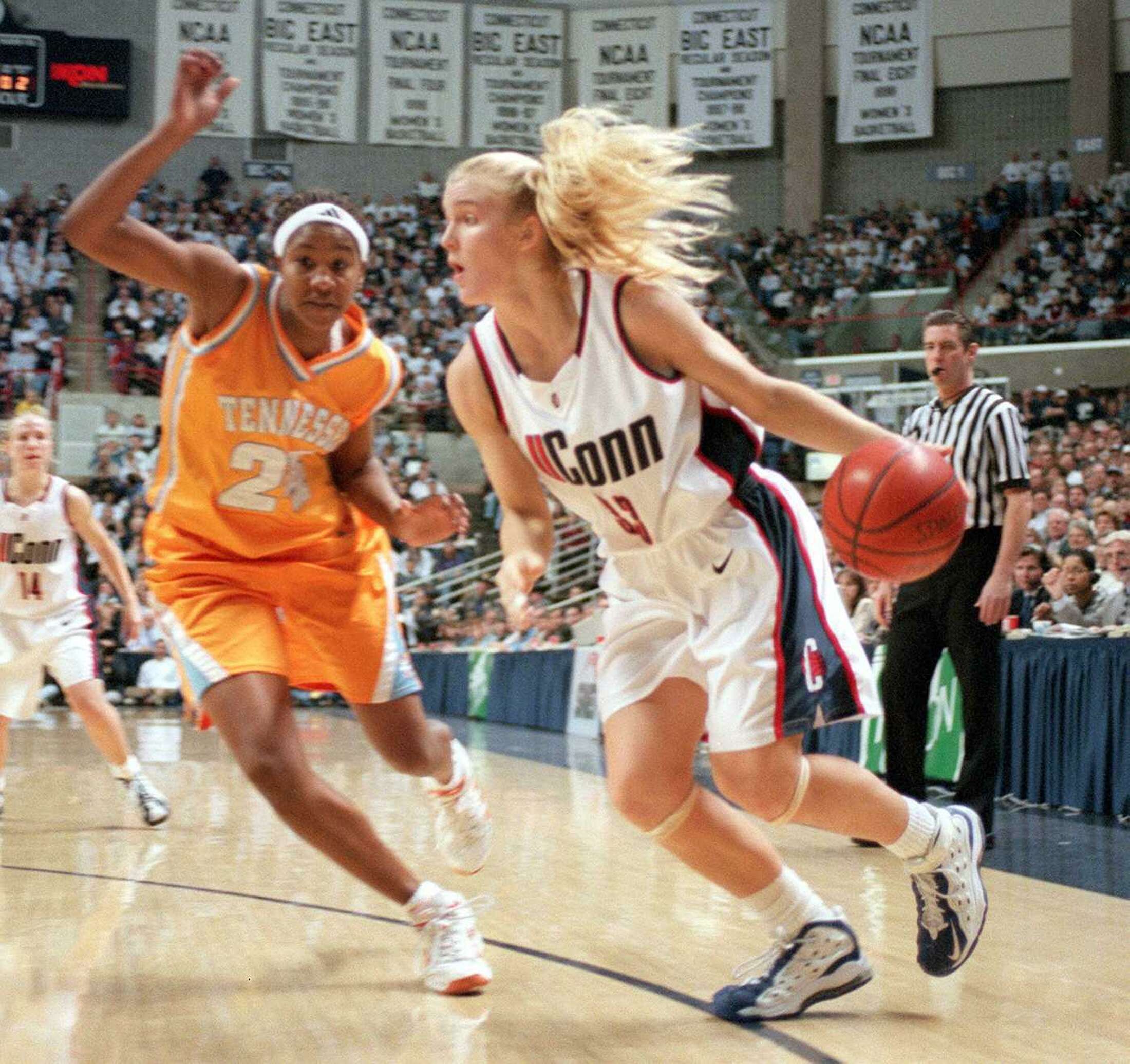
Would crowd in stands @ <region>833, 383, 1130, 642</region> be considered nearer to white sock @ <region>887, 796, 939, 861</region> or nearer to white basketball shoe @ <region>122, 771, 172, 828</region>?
white basketball shoe @ <region>122, 771, 172, 828</region>

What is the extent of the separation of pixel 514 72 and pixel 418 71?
156cm

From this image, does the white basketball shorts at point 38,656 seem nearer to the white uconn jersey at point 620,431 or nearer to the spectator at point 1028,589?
the white uconn jersey at point 620,431

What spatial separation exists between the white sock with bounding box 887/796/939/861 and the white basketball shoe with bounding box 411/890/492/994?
0.91m

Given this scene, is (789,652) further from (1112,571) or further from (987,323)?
(987,323)

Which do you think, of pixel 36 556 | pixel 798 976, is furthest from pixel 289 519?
pixel 36 556

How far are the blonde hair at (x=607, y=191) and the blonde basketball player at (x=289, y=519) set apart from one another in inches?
26.2

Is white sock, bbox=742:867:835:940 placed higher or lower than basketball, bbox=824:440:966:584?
lower

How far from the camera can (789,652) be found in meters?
2.87

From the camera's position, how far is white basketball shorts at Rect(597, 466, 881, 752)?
2848mm

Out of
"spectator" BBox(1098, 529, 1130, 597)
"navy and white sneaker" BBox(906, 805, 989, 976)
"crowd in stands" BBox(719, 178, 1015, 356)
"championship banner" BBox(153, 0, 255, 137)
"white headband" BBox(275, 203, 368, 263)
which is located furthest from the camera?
"championship banner" BBox(153, 0, 255, 137)

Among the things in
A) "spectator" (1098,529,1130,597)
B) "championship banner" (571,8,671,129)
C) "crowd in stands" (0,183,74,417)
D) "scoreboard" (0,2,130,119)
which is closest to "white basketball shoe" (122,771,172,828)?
"spectator" (1098,529,1130,597)

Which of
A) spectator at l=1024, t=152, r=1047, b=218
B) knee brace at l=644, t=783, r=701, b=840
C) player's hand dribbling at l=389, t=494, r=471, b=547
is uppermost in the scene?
spectator at l=1024, t=152, r=1047, b=218

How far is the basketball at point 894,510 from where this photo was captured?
2814 millimetres

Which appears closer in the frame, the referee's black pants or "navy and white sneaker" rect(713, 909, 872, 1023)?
"navy and white sneaker" rect(713, 909, 872, 1023)
